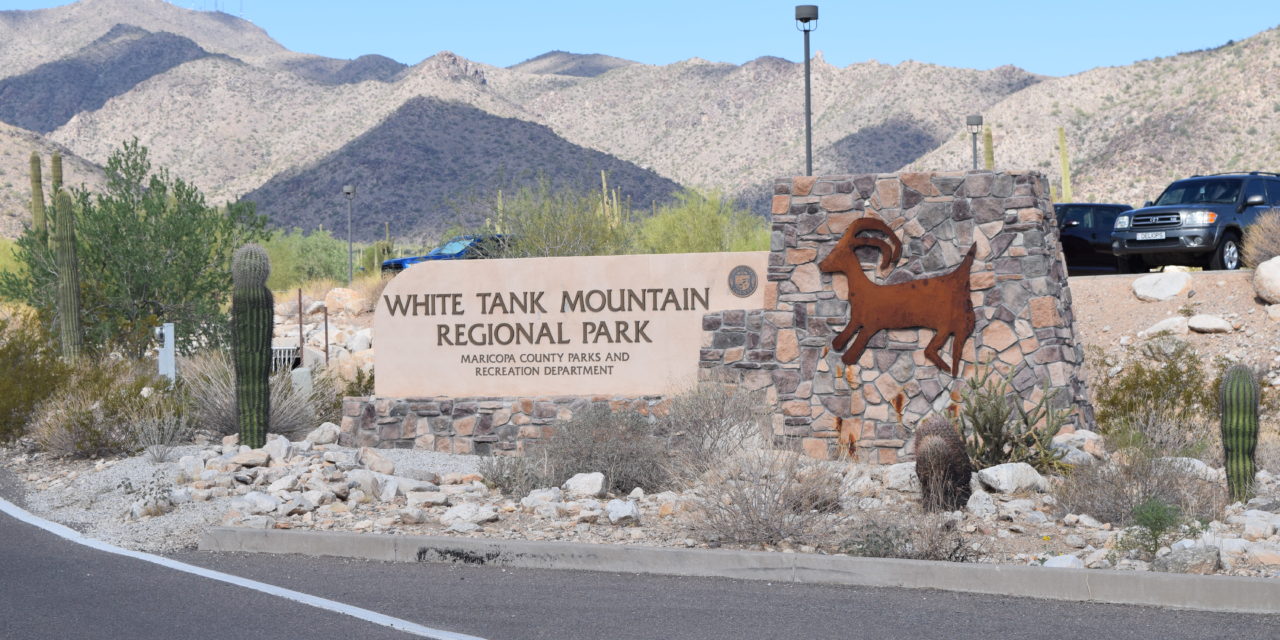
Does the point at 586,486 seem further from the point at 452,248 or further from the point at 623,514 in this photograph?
the point at 452,248

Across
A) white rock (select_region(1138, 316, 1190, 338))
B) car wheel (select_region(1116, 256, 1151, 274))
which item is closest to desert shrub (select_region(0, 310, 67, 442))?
white rock (select_region(1138, 316, 1190, 338))

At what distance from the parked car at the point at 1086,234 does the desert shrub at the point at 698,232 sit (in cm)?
829

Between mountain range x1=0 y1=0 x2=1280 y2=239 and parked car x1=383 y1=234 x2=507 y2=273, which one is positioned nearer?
parked car x1=383 y1=234 x2=507 y2=273

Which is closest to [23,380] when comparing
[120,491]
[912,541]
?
[120,491]

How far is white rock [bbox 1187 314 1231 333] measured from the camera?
68.2 feet

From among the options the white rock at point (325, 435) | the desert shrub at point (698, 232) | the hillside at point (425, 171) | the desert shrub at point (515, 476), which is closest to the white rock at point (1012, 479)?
the desert shrub at point (515, 476)

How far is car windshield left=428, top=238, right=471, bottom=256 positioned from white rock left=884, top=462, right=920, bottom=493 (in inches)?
947

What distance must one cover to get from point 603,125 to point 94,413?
109m

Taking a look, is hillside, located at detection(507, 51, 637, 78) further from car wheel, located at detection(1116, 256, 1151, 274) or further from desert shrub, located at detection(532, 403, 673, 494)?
desert shrub, located at detection(532, 403, 673, 494)

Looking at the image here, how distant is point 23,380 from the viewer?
56.1 ft

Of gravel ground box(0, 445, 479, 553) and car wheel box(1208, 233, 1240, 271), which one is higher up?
car wheel box(1208, 233, 1240, 271)

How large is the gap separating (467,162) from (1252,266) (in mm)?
71680

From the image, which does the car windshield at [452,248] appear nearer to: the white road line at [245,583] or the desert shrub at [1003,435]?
the white road line at [245,583]

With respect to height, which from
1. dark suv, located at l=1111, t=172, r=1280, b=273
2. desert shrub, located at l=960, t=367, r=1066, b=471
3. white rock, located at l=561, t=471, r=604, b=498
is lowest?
white rock, located at l=561, t=471, r=604, b=498
